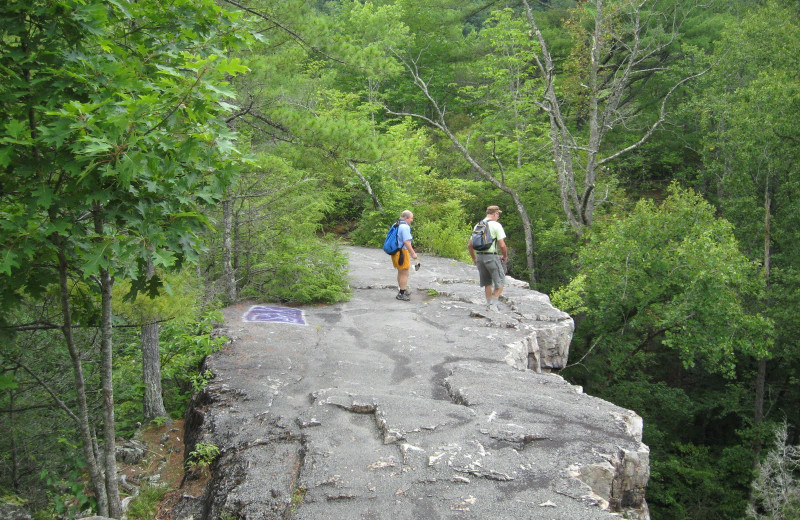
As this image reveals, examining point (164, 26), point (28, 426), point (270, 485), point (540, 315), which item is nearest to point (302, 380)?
point (270, 485)

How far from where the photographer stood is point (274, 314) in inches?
367

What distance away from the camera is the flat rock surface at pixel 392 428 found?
14.0 feet

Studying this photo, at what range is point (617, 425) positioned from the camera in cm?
540

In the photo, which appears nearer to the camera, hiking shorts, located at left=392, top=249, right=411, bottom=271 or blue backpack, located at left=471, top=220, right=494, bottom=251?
blue backpack, located at left=471, top=220, right=494, bottom=251

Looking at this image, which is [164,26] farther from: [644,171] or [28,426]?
Result: [644,171]

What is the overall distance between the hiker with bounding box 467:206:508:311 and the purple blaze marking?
118 inches

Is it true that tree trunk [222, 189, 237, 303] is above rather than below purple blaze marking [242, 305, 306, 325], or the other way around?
above

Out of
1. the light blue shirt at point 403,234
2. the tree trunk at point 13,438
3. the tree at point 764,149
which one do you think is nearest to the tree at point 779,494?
the tree at point 764,149

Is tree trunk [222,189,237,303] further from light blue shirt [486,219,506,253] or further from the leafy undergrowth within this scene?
light blue shirt [486,219,506,253]

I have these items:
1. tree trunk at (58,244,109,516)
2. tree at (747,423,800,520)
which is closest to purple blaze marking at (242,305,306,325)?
tree trunk at (58,244,109,516)

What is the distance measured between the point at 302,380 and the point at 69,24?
4.30 meters

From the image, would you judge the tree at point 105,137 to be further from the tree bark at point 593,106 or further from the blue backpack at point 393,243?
the tree bark at point 593,106

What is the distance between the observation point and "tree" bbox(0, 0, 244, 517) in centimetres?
331

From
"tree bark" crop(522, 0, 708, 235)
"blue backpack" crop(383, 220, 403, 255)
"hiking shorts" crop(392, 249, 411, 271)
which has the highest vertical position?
"tree bark" crop(522, 0, 708, 235)
